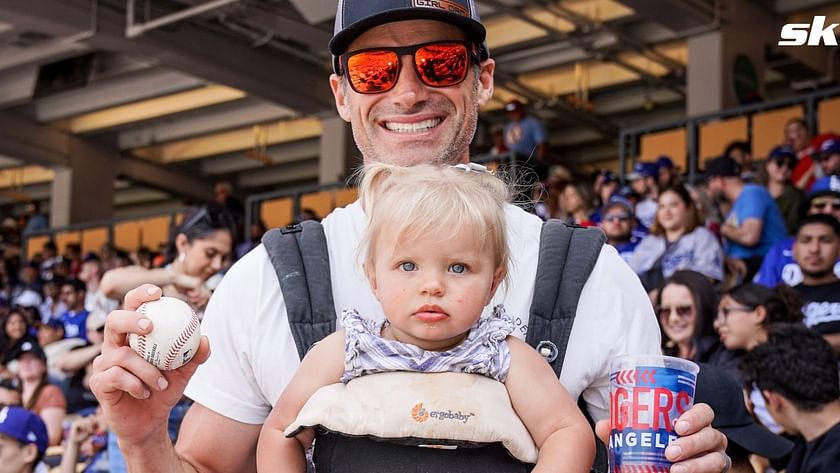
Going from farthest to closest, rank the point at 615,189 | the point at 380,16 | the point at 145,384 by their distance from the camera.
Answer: the point at 615,189 < the point at 380,16 < the point at 145,384

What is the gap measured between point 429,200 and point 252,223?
15.0 m

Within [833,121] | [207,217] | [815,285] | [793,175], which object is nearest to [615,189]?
[793,175]

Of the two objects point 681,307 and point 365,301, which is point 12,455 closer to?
point 681,307

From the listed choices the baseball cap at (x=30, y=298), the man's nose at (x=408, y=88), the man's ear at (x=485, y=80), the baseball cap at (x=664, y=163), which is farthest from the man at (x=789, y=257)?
the baseball cap at (x=30, y=298)

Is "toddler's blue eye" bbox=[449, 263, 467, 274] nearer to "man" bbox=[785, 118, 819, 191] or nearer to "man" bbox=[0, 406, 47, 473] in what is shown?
"man" bbox=[0, 406, 47, 473]

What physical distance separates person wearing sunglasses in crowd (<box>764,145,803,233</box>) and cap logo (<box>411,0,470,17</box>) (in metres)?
7.73

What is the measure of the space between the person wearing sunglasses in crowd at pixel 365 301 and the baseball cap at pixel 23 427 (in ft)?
15.3

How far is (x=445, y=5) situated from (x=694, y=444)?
1.12 meters

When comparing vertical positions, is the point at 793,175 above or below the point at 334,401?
above

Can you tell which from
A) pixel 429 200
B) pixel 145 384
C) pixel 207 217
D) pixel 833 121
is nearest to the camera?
pixel 145 384

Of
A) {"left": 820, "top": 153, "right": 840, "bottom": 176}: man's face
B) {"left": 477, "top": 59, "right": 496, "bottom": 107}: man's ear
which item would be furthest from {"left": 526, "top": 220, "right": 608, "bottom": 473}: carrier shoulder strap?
{"left": 820, "top": 153, "right": 840, "bottom": 176}: man's face

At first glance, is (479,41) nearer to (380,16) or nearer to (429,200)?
(380,16)

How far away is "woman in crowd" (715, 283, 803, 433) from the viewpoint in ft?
19.2

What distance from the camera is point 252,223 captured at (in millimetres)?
16719
